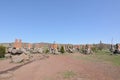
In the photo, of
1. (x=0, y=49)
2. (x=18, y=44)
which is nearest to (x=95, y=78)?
(x=0, y=49)

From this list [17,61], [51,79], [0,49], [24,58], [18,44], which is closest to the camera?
[51,79]

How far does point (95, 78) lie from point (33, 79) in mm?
4248

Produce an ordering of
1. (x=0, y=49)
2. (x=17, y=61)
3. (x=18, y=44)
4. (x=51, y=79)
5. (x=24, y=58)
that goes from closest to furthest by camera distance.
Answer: (x=51, y=79) → (x=17, y=61) → (x=24, y=58) → (x=0, y=49) → (x=18, y=44)

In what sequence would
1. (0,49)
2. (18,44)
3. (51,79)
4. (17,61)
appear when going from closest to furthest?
(51,79), (17,61), (0,49), (18,44)

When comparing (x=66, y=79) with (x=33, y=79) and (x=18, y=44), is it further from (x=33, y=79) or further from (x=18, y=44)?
(x=18, y=44)

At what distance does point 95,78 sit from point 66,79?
2.07 metres

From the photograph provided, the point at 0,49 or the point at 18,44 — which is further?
the point at 18,44

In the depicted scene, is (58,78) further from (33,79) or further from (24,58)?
(24,58)

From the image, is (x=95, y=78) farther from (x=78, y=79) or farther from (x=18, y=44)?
(x=18, y=44)

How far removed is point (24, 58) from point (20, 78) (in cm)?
1647

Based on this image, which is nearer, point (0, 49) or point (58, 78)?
point (58, 78)

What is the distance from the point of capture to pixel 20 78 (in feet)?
51.5

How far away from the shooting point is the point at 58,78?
15.3 meters

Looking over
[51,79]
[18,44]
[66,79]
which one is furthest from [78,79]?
[18,44]
